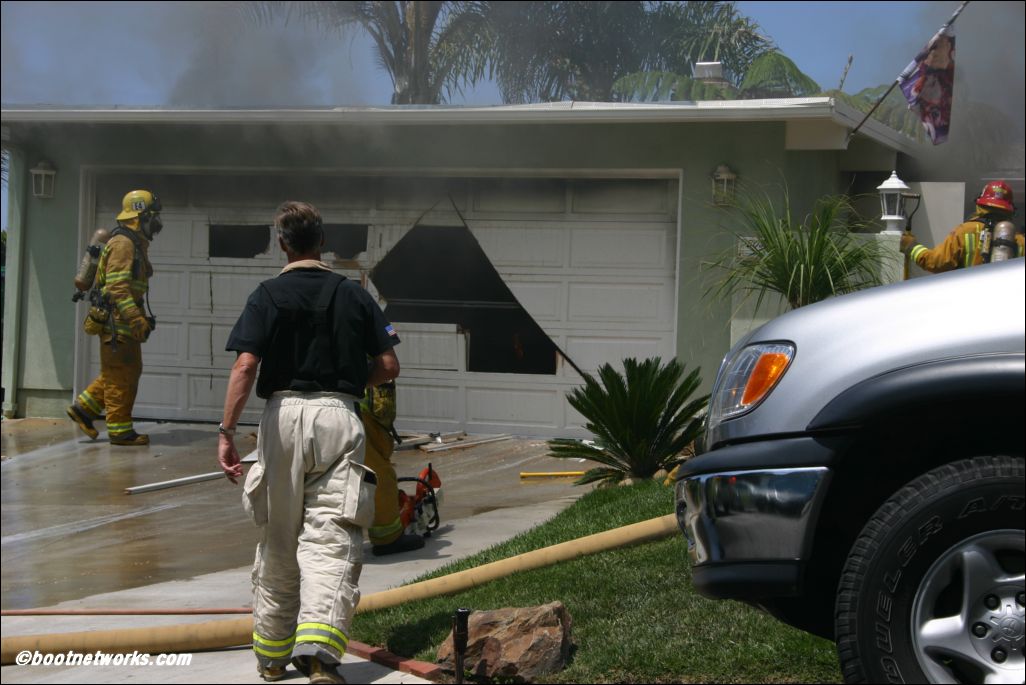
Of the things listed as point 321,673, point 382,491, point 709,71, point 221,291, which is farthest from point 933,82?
point 221,291

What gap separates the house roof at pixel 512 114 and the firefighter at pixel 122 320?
3.52ft

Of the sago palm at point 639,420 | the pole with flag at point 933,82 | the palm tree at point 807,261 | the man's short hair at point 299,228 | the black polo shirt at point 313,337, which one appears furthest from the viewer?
the pole with flag at point 933,82

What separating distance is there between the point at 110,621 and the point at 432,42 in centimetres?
665

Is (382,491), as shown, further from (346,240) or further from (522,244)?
(346,240)

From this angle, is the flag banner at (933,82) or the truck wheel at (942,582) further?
the flag banner at (933,82)

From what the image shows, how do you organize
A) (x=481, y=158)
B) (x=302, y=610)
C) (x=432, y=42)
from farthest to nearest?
(x=481, y=158) < (x=432, y=42) < (x=302, y=610)

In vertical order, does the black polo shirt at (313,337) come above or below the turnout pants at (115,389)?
above

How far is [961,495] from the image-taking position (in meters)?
3.07

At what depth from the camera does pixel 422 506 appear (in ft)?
22.9

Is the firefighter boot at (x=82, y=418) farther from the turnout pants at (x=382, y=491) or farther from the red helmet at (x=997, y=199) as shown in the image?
the red helmet at (x=997, y=199)

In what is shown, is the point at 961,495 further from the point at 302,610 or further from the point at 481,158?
the point at 481,158

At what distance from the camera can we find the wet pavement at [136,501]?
6883 millimetres

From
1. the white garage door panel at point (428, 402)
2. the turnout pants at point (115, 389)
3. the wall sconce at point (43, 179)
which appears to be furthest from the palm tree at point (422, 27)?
the wall sconce at point (43, 179)

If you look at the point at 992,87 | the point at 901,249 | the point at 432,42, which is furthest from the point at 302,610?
the point at 992,87
